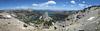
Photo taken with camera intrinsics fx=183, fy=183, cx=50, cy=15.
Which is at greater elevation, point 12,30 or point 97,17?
point 97,17

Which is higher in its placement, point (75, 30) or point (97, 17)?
point (97, 17)

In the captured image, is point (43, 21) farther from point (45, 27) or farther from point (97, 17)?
point (97, 17)

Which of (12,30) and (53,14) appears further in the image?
(53,14)

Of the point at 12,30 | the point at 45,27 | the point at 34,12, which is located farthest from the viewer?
the point at 34,12

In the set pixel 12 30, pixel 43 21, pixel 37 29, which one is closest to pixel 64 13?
pixel 43 21

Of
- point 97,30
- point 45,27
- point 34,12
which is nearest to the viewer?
point 97,30

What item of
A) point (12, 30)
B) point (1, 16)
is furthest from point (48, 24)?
point (1, 16)

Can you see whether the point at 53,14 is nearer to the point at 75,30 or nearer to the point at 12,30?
the point at 12,30

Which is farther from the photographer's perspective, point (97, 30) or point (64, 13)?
point (64, 13)

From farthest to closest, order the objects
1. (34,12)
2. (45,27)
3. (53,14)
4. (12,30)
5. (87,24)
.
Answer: (34,12), (53,14), (45,27), (12,30), (87,24)
